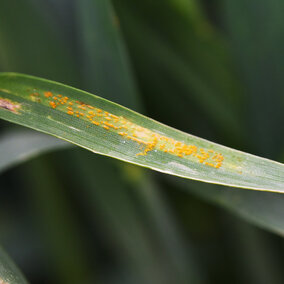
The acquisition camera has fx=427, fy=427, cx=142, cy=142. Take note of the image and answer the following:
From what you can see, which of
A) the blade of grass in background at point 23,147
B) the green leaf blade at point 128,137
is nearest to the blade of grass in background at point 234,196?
the blade of grass in background at point 23,147

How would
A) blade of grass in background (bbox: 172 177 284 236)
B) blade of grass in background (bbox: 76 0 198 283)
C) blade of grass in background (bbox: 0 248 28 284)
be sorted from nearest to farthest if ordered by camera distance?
1. blade of grass in background (bbox: 0 248 28 284)
2. blade of grass in background (bbox: 172 177 284 236)
3. blade of grass in background (bbox: 76 0 198 283)

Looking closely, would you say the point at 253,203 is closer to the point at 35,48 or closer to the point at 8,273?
the point at 8,273

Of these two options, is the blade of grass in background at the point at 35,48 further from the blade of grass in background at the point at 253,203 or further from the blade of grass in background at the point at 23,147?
the blade of grass in background at the point at 253,203

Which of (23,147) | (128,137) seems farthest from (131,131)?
(23,147)

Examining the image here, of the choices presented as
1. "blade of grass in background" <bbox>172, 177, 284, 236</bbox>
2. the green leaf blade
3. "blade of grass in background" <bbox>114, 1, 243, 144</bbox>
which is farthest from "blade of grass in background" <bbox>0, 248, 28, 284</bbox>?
"blade of grass in background" <bbox>114, 1, 243, 144</bbox>

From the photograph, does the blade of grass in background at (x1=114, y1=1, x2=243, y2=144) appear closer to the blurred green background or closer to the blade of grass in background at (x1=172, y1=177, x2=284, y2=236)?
the blurred green background

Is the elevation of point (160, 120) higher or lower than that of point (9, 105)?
lower
